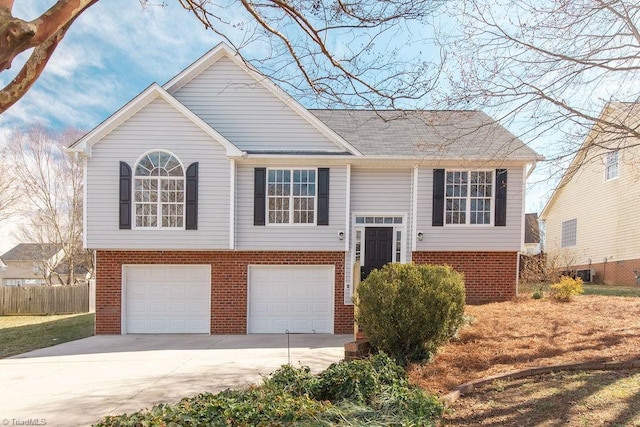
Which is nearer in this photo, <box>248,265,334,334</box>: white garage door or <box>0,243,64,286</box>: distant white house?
<box>248,265,334,334</box>: white garage door

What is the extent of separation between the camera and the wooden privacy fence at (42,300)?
17.1m

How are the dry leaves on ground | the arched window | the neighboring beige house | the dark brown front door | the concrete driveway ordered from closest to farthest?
1. the concrete driveway
2. the dry leaves on ground
3. the arched window
4. the dark brown front door
5. the neighboring beige house

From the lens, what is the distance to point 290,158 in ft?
35.2

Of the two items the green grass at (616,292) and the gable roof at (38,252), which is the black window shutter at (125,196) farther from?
the gable roof at (38,252)

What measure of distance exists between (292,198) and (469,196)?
499cm

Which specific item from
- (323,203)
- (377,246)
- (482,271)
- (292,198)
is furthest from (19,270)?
(482,271)

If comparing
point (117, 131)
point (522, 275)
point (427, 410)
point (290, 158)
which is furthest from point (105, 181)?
point (522, 275)

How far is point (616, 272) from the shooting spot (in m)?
18.0

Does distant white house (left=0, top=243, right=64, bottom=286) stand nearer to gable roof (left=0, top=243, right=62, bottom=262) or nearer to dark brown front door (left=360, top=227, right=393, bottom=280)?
gable roof (left=0, top=243, right=62, bottom=262)

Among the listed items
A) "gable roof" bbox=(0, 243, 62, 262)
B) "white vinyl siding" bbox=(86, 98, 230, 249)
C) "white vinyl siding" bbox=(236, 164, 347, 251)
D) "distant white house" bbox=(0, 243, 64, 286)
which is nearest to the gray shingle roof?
"white vinyl siding" bbox=(236, 164, 347, 251)

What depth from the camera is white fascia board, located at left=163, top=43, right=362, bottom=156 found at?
35.7ft

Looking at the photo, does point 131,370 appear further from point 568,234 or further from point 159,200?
point 568,234

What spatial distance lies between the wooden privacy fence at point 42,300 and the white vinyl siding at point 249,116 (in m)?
11.5

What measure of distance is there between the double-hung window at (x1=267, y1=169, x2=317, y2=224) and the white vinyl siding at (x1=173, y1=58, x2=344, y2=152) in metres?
0.87
